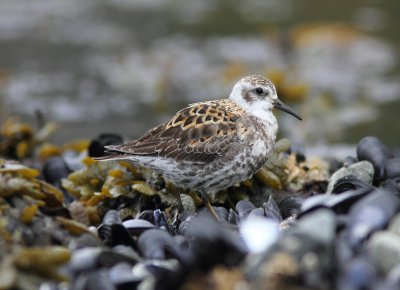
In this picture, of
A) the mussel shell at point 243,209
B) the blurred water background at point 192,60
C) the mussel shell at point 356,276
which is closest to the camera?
the mussel shell at point 356,276

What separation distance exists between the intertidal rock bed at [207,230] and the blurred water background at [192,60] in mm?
4317

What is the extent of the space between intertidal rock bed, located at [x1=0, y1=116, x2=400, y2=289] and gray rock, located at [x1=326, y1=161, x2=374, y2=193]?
11 mm

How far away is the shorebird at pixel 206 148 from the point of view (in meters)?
5.77

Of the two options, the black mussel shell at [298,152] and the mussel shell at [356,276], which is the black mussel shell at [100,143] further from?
the mussel shell at [356,276]

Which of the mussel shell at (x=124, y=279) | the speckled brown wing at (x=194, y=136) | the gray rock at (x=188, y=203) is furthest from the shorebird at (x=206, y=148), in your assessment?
the mussel shell at (x=124, y=279)

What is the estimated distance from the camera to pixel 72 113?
38.5ft

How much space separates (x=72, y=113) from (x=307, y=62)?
4516 mm

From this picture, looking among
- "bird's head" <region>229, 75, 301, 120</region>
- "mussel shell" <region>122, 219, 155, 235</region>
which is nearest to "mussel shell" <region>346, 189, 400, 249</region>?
"mussel shell" <region>122, 219, 155, 235</region>

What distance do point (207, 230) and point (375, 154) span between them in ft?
9.27

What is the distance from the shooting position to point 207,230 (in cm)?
393

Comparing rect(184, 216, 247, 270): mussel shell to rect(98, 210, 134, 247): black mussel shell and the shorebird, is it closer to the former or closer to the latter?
rect(98, 210, 134, 247): black mussel shell

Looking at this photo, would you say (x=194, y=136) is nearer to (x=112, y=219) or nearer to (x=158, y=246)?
(x=112, y=219)

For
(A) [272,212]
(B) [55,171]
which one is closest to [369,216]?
(A) [272,212]

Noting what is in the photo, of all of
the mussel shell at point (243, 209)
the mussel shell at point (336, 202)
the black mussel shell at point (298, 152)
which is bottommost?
the black mussel shell at point (298, 152)
